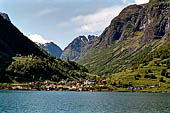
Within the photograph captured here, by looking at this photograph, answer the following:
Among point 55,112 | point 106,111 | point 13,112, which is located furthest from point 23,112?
point 106,111

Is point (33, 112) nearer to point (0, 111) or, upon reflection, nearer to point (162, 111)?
point (0, 111)

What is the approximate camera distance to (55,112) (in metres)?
94.9

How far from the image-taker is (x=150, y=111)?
103 metres

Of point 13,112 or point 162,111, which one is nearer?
point 13,112

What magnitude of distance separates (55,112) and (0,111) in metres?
19.1

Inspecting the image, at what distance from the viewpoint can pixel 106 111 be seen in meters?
100

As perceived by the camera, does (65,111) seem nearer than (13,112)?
No

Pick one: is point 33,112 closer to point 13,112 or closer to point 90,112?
point 13,112

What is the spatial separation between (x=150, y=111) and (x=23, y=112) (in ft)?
158

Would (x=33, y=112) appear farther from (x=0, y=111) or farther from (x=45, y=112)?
(x=0, y=111)

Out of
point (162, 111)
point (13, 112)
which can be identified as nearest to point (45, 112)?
point (13, 112)

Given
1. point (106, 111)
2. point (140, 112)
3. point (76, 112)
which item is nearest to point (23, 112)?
point (76, 112)

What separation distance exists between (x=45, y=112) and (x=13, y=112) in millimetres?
11034

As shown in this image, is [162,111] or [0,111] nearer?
[0,111]
